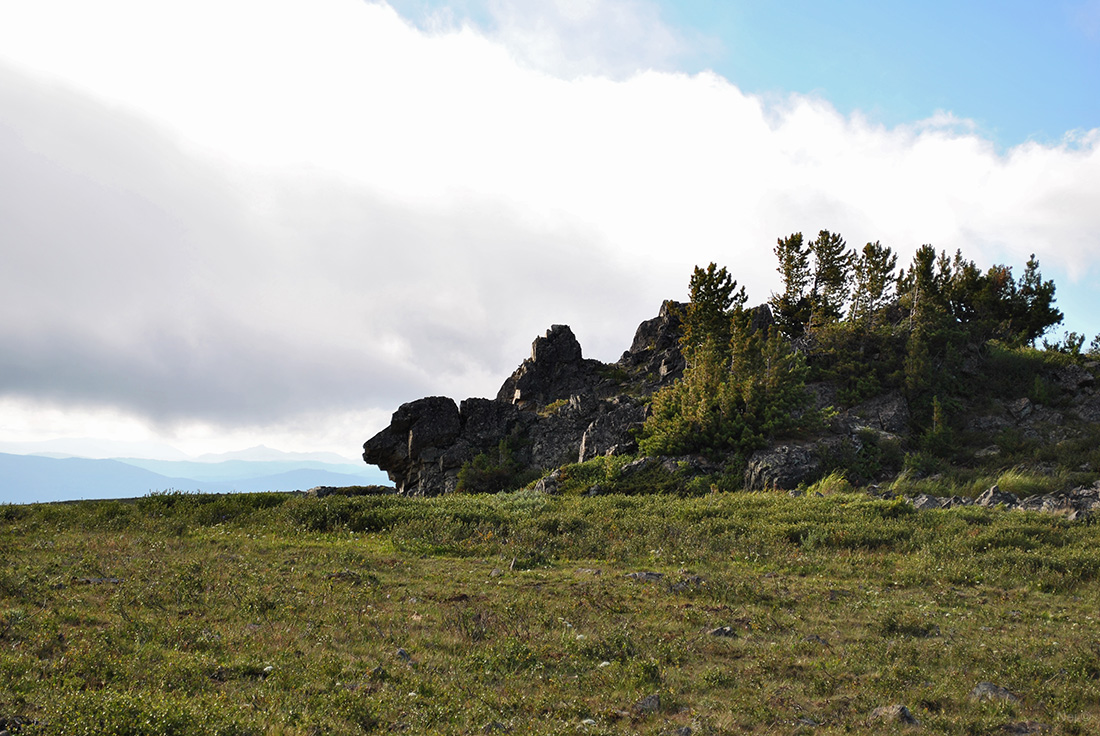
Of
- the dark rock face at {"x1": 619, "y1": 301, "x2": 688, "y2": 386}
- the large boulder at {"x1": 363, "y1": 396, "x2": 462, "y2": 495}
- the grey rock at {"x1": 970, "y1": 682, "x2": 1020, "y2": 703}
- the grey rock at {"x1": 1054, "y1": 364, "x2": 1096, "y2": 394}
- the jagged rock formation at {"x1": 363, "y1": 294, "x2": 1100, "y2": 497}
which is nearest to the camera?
the grey rock at {"x1": 970, "y1": 682, "x2": 1020, "y2": 703}

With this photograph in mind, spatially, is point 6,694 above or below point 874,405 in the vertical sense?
below

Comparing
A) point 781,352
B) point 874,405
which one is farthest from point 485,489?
point 874,405

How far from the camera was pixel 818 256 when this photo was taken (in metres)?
59.7

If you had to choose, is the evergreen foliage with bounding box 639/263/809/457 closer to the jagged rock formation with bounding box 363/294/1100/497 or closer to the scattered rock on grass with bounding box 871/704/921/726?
the jagged rock formation with bounding box 363/294/1100/497

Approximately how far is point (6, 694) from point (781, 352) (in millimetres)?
35891

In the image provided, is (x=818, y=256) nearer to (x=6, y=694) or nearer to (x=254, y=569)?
(x=254, y=569)


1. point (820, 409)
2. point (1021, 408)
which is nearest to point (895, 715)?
point (820, 409)

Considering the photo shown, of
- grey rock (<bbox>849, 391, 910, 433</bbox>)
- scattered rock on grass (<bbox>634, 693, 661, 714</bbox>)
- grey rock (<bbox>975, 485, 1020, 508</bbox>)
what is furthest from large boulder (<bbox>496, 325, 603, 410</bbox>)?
scattered rock on grass (<bbox>634, 693, 661, 714</bbox>)

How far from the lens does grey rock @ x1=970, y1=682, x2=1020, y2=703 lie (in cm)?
878

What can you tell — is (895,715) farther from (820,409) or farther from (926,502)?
(820,409)

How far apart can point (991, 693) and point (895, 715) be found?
203cm

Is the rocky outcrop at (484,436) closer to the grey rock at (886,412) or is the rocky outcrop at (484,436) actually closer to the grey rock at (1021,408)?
the grey rock at (886,412)

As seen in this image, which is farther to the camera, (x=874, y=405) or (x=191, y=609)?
(x=874, y=405)

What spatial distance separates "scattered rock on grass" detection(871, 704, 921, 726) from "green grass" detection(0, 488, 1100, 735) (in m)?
0.19
